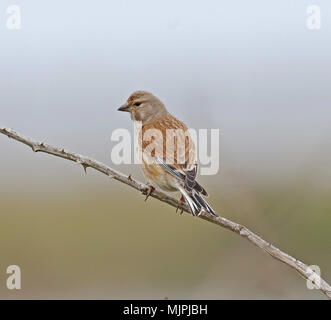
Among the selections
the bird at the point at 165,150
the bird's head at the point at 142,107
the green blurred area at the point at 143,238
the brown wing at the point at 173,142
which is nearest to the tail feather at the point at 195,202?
the bird at the point at 165,150

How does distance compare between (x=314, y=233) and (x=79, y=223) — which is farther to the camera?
(x=79, y=223)

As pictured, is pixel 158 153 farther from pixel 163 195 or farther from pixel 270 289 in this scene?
pixel 270 289

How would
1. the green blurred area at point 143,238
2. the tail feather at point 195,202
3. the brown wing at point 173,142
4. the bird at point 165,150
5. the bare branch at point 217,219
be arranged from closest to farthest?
the bare branch at point 217,219 < the tail feather at point 195,202 < the bird at point 165,150 < the brown wing at point 173,142 < the green blurred area at point 143,238

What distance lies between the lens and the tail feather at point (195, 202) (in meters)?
3.67

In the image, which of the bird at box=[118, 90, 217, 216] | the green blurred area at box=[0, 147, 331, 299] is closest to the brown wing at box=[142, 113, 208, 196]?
the bird at box=[118, 90, 217, 216]

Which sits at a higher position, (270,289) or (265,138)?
(265,138)

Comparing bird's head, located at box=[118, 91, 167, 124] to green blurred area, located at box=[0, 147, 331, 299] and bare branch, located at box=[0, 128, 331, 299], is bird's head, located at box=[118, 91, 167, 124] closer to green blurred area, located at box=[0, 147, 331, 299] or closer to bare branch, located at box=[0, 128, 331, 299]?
green blurred area, located at box=[0, 147, 331, 299]

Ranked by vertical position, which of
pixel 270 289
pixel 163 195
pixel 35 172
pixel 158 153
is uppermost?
pixel 35 172

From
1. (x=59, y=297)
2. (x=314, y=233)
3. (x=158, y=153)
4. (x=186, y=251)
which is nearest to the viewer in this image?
(x=158, y=153)

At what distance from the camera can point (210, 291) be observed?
14.8 feet

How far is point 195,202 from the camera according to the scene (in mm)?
3820

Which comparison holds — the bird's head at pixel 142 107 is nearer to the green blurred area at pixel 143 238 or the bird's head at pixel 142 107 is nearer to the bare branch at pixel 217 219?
the green blurred area at pixel 143 238

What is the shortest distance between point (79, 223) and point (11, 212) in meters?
0.57

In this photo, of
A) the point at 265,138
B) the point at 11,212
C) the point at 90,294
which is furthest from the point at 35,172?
the point at 90,294
